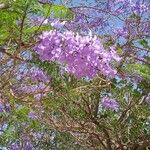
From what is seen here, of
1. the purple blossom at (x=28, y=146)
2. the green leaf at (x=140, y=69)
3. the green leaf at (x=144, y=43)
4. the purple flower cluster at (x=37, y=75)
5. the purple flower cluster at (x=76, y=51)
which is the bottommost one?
the purple blossom at (x=28, y=146)

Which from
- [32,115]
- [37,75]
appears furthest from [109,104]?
[37,75]

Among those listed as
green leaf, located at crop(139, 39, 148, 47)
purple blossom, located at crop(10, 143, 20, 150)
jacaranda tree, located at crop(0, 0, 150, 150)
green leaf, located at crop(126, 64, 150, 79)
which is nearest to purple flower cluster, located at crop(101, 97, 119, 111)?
jacaranda tree, located at crop(0, 0, 150, 150)

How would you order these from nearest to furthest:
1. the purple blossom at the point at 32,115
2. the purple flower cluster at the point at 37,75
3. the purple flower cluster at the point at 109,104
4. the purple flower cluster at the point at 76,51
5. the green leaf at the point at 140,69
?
the purple flower cluster at the point at 76,51 < the green leaf at the point at 140,69 < the purple flower cluster at the point at 37,75 < the purple blossom at the point at 32,115 < the purple flower cluster at the point at 109,104

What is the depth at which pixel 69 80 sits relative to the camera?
539 centimetres

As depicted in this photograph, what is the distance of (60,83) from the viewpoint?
4766 millimetres

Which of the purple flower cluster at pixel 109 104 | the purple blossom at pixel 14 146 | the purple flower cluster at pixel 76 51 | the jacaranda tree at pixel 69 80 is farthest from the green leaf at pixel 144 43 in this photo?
the purple blossom at pixel 14 146

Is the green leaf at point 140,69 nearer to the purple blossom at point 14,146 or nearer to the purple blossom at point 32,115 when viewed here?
the purple blossom at point 32,115

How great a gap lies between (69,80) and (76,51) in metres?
2.11

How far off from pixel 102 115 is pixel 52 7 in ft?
12.1

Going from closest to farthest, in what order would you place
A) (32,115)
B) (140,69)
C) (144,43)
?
(140,69) < (144,43) < (32,115)

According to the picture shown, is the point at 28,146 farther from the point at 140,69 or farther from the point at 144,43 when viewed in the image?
the point at 140,69

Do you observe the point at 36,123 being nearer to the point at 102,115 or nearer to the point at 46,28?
the point at 102,115

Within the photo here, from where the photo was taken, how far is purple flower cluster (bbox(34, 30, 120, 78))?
3285mm

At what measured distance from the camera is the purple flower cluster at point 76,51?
329 cm
